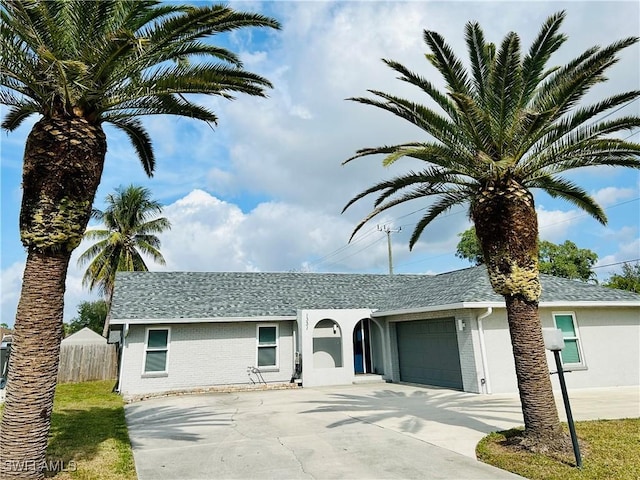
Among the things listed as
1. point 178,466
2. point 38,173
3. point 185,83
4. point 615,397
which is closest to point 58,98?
point 38,173

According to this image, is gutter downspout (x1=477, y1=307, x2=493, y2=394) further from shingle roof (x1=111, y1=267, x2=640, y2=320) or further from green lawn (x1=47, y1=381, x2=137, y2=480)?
green lawn (x1=47, y1=381, x2=137, y2=480)

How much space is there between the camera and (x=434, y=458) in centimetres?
671

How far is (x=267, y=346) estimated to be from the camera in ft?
57.7

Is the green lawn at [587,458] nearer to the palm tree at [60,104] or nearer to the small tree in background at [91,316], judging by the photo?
the palm tree at [60,104]

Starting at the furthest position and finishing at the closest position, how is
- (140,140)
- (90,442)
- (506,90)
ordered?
1. (140,140)
2. (90,442)
3. (506,90)

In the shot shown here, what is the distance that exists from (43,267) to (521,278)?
759 cm

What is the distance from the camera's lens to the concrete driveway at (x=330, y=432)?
6352 mm

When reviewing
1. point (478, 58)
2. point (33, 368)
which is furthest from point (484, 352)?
point (33, 368)

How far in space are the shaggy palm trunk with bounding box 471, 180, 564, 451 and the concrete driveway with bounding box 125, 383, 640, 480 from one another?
4.58 ft

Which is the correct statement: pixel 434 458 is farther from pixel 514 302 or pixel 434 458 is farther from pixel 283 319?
pixel 283 319

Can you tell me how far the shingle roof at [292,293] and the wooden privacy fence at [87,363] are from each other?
4588 millimetres

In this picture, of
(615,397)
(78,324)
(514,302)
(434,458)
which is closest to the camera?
(434,458)

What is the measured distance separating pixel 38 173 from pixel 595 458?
30.6 ft

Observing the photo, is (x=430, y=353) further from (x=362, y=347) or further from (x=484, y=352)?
(x=362, y=347)
